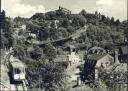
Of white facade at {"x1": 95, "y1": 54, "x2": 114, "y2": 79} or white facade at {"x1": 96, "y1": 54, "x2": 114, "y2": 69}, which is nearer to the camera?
white facade at {"x1": 95, "y1": 54, "x2": 114, "y2": 79}

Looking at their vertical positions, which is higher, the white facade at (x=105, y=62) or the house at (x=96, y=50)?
the house at (x=96, y=50)

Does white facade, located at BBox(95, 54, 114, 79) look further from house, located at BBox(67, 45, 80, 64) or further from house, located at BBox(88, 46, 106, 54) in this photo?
house, located at BBox(88, 46, 106, 54)

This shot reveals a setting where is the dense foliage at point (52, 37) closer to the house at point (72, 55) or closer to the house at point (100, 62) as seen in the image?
the house at point (72, 55)

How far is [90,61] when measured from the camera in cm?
7281

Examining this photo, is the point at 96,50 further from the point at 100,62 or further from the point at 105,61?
the point at 100,62

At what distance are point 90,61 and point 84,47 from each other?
57.6ft

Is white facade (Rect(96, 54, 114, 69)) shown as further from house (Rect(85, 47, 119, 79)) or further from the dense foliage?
the dense foliage

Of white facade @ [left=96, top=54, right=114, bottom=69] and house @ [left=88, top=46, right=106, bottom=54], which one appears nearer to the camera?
white facade @ [left=96, top=54, right=114, bottom=69]

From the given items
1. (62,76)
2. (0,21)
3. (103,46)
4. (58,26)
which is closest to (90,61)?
(62,76)

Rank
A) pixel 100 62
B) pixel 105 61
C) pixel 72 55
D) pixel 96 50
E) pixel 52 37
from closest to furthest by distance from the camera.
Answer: pixel 100 62
pixel 105 61
pixel 72 55
pixel 96 50
pixel 52 37

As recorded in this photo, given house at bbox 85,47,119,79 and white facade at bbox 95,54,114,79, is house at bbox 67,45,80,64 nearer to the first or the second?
house at bbox 85,47,119,79

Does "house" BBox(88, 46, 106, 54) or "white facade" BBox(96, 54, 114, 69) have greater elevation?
"house" BBox(88, 46, 106, 54)

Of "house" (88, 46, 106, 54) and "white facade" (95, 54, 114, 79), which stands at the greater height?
"house" (88, 46, 106, 54)

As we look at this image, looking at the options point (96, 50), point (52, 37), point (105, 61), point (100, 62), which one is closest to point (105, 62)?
point (105, 61)
